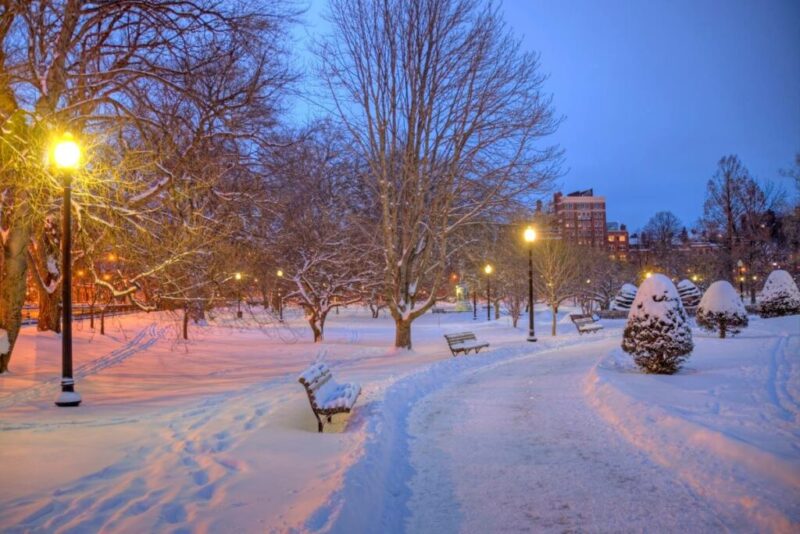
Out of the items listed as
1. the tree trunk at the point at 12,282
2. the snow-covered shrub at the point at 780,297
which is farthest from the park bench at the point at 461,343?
the snow-covered shrub at the point at 780,297

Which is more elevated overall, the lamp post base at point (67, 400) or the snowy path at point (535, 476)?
the lamp post base at point (67, 400)

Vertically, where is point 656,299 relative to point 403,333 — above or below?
above

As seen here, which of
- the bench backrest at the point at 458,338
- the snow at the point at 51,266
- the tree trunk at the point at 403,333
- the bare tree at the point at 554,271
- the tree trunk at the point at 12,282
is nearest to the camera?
the tree trunk at the point at 12,282

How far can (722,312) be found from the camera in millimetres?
21078

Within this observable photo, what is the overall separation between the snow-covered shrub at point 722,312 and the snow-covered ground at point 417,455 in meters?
8.99

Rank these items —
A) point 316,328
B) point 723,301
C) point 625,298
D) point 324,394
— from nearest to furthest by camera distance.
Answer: point 324,394, point 723,301, point 316,328, point 625,298

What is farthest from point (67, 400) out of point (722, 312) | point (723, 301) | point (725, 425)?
point (723, 301)

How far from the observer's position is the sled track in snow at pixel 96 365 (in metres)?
10.1

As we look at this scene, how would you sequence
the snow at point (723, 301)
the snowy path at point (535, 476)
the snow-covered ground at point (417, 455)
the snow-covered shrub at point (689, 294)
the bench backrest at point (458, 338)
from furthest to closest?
the snow-covered shrub at point (689, 294), the snow at point (723, 301), the bench backrest at point (458, 338), the snowy path at point (535, 476), the snow-covered ground at point (417, 455)

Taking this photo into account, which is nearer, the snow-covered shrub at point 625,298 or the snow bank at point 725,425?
the snow bank at point 725,425

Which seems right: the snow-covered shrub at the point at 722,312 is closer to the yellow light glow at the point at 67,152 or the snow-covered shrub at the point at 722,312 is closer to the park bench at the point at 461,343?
the park bench at the point at 461,343

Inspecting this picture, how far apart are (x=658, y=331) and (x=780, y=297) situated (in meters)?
20.2

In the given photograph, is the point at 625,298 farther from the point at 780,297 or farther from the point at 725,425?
the point at 725,425

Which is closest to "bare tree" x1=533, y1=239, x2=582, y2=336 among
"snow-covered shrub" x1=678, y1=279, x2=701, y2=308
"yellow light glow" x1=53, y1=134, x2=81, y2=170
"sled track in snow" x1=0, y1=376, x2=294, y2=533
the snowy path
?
"snow-covered shrub" x1=678, y1=279, x2=701, y2=308
